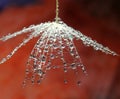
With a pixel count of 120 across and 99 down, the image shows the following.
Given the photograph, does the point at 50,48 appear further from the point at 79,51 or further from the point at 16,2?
the point at 16,2

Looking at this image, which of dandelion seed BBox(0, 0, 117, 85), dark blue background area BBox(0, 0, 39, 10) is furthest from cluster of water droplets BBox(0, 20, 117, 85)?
dark blue background area BBox(0, 0, 39, 10)

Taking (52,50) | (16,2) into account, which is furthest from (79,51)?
(16,2)

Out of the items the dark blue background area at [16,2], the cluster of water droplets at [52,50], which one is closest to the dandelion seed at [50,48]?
the cluster of water droplets at [52,50]

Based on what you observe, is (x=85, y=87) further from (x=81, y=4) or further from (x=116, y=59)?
(x=81, y=4)

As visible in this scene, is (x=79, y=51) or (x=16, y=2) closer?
(x=79, y=51)

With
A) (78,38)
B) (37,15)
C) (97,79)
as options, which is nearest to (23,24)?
(37,15)

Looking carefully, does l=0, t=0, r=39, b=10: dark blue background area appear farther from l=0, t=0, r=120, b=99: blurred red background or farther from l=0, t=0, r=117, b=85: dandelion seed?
l=0, t=0, r=117, b=85: dandelion seed
